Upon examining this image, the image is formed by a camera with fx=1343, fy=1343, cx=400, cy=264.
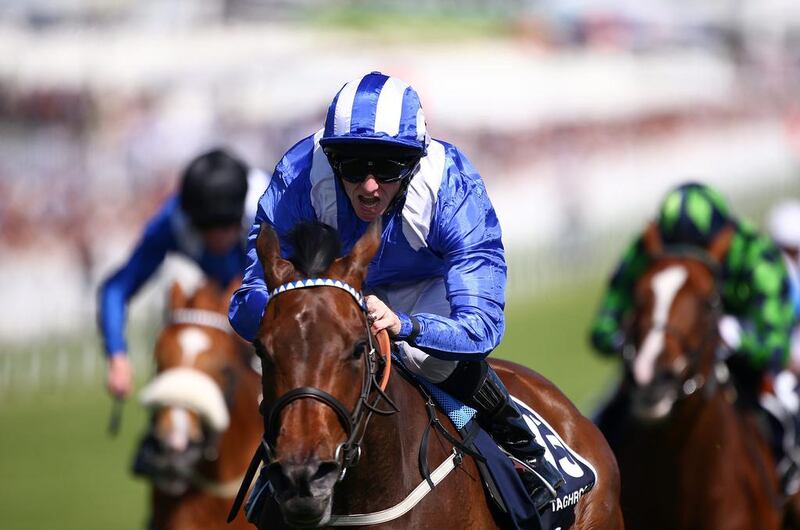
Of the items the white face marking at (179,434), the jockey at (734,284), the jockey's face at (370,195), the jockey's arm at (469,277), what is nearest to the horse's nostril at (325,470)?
the jockey's arm at (469,277)

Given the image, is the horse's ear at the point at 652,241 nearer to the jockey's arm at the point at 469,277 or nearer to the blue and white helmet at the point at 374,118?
the jockey's arm at the point at 469,277

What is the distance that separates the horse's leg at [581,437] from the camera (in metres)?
4.84

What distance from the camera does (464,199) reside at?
414 cm

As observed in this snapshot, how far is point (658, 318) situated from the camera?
661 centimetres

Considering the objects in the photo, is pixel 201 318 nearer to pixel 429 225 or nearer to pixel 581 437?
pixel 581 437

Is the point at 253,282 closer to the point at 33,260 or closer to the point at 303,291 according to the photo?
the point at 303,291

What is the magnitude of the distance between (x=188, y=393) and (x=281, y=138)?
13.3m

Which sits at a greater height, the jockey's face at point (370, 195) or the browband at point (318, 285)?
the jockey's face at point (370, 195)

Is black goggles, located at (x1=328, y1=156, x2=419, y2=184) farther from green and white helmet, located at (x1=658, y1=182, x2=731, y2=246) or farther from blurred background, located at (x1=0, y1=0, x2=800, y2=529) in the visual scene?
blurred background, located at (x1=0, y1=0, x2=800, y2=529)

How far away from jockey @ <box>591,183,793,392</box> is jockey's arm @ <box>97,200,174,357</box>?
2.36m

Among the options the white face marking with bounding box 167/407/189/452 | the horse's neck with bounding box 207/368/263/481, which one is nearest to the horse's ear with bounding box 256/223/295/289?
the white face marking with bounding box 167/407/189/452

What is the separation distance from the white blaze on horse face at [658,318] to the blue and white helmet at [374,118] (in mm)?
2906

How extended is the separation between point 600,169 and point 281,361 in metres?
23.8

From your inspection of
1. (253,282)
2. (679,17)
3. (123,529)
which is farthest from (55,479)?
(679,17)
